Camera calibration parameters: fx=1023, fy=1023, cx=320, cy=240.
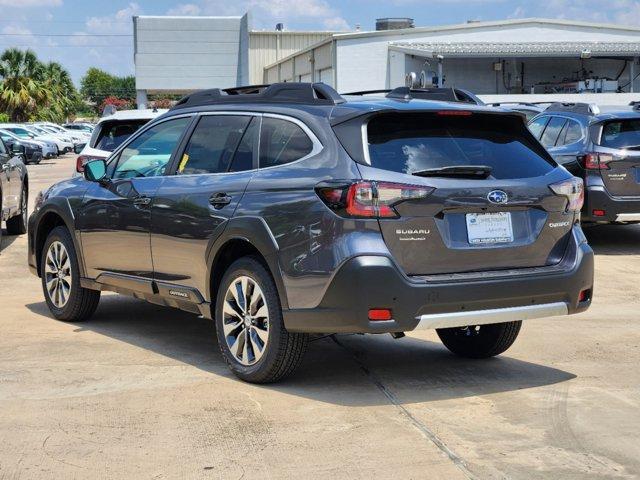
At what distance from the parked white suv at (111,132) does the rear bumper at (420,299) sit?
25.4ft

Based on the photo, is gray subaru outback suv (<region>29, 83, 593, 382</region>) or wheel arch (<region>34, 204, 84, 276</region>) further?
wheel arch (<region>34, 204, 84, 276</region>)

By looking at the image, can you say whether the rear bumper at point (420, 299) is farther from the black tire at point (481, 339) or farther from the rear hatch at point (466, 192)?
the black tire at point (481, 339)

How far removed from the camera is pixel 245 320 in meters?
6.24

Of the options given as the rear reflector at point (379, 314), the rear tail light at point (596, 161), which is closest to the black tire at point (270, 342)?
the rear reflector at point (379, 314)

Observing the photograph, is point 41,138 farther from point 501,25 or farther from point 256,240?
point 256,240

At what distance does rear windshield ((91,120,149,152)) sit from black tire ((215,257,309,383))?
291 inches

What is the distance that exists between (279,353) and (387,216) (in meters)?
1.08

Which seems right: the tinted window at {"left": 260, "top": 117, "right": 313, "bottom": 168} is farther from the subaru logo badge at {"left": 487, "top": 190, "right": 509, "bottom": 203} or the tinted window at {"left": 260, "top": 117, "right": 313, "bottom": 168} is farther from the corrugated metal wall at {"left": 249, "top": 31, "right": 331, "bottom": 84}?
the corrugated metal wall at {"left": 249, "top": 31, "right": 331, "bottom": 84}

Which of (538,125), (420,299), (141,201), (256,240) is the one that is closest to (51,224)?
(141,201)

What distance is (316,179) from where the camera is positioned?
580cm

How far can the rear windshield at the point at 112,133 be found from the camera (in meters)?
13.3

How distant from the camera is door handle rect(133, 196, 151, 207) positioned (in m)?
7.18

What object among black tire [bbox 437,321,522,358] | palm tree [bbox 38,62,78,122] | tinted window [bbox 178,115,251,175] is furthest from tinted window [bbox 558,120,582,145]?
palm tree [bbox 38,62,78,122]

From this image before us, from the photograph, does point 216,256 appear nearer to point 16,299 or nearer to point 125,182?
point 125,182
